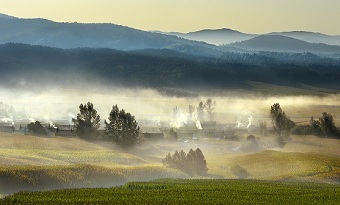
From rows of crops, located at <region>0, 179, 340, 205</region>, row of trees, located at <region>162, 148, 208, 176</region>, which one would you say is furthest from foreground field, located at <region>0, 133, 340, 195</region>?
rows of crops, located at <region>0, 179, 340, 205</region>

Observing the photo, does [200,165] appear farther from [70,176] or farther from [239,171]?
[70,176]

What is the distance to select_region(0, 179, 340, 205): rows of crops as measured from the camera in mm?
85500

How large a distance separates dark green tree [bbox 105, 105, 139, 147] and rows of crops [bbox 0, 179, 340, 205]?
74377 millimetres

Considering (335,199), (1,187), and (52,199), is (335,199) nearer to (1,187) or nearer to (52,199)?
(52,199)

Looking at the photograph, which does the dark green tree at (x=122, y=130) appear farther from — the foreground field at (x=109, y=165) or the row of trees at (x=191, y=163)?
the row of trees at (x=191, y=163)

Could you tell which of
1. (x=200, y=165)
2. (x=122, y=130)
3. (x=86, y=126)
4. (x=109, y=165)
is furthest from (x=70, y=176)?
(x=86, y=126)

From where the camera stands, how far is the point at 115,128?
7426 inches

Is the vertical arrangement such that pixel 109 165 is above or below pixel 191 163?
below

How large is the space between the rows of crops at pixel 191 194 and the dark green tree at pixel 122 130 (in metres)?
74.4

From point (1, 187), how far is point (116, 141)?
7968 cm

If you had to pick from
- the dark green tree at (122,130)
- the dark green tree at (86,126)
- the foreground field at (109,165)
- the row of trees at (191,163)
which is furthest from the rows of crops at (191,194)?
the dark green tree at (86,126)

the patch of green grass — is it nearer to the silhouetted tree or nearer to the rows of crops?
the silhouetted tree

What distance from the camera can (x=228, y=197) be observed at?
3622 inches

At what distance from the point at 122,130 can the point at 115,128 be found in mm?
2917
